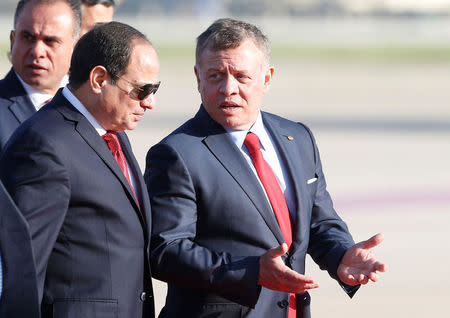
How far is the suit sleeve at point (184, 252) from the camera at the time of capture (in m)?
3.63

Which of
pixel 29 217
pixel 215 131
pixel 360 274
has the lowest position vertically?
pixel 360 274

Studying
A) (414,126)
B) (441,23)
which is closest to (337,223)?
(414,126)

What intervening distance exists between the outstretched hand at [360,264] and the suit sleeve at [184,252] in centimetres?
44

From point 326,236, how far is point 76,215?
121cm

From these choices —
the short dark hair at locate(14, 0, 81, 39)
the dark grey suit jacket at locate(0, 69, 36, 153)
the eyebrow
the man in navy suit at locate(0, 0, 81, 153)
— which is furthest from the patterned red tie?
the short dark hair at locate(14, 0, 81, 39)

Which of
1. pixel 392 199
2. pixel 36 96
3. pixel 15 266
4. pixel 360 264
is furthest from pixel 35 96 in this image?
pixel 392 199

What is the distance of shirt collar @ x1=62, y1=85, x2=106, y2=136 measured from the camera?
3559mm

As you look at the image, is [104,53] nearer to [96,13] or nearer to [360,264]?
[360,264]

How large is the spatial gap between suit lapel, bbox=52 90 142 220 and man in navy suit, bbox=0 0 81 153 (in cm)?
136

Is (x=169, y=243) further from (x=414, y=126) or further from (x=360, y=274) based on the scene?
(x=414, y=126)

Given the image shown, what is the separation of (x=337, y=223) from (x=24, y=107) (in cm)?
167

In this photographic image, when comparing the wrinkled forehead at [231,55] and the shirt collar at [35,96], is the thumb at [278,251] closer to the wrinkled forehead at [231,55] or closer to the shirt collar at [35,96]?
the wrinkled forehead at [231,55]

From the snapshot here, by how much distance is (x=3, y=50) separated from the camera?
45.9 meters

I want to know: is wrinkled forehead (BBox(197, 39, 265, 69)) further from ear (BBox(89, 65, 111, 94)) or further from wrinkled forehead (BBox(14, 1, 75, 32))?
wrinkled forehead (BBox(14, 1, 75, 32))
